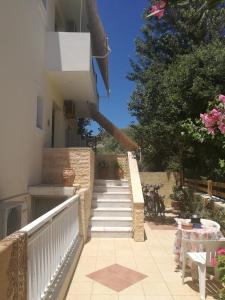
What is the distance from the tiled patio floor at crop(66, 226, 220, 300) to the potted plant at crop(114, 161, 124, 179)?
5.76 m

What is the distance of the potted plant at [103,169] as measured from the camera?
53.9 ft

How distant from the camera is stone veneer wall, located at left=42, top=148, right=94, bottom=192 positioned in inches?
439

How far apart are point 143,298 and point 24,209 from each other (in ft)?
14.8

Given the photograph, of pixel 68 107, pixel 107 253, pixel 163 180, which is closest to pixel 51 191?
pixel 107 253

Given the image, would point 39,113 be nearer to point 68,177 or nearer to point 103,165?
point 68,177

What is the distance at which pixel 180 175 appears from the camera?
17453 mm

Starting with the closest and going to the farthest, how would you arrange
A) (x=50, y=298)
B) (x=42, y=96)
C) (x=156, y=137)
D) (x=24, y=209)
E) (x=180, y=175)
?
(x=50, y=298)
(x=24, y=209)
(x=42, y=96)
(x=156, y=137)
(x=180, y=175)

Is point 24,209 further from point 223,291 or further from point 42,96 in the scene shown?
point 223,291

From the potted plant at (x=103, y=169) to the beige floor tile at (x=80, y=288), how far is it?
34.0ft

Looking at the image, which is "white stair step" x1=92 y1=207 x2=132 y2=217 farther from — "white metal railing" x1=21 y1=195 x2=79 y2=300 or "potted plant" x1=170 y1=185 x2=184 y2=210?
"potted plant" x1=170 y1=185 x2=184 y2=210

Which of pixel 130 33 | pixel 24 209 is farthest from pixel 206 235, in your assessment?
pixel 130 33

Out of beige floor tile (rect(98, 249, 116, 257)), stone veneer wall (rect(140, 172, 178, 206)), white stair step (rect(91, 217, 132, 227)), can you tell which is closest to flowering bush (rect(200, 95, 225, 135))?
beige floor tile (rect(98, 249, 116, 257))

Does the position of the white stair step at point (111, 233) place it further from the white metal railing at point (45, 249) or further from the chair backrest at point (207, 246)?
the chair backrest at point (207, 246)

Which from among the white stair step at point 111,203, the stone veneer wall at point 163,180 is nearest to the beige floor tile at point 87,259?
the white stair step at point 111,203
